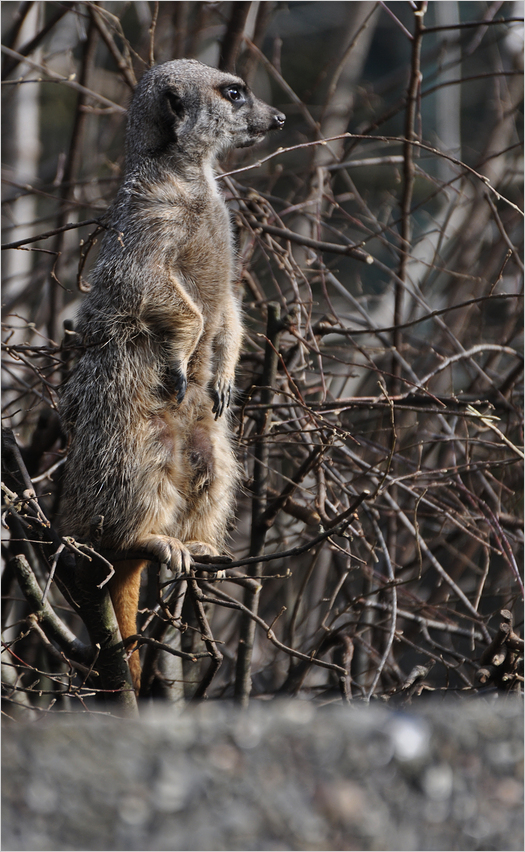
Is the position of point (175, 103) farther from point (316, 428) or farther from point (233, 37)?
point (316, 428)

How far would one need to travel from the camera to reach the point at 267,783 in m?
1.52

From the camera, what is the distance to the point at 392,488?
11.7 feet

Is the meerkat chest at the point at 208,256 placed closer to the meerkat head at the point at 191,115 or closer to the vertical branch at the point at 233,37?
the meerkat head at the point at 191,115

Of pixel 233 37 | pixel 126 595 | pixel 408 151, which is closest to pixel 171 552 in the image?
pixel 126 595

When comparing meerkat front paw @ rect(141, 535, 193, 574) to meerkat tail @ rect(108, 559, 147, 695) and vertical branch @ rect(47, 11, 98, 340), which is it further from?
vertical branch @ rect(47, 11, 98, 340)

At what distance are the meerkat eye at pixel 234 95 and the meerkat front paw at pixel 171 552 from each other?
1.57 m

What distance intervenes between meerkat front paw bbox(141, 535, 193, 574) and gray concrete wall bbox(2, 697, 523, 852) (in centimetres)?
73

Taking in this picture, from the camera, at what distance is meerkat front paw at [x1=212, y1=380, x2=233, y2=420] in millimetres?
2639

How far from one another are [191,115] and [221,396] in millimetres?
980

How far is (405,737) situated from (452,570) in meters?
Answer: 2.70

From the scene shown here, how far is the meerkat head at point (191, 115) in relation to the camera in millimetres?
2750

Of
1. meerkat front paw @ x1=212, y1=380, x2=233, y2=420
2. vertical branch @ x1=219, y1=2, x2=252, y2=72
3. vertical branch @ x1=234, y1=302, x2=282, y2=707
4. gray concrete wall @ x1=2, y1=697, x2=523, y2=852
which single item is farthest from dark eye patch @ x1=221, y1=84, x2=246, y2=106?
gray concrete wall @ x1=2, y1=697, x2=523, y2=852

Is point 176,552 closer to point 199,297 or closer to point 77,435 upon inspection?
point 77,435

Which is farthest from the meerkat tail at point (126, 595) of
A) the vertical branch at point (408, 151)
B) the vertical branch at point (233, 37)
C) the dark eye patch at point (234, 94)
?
the vertical branch at point (233, 37)
